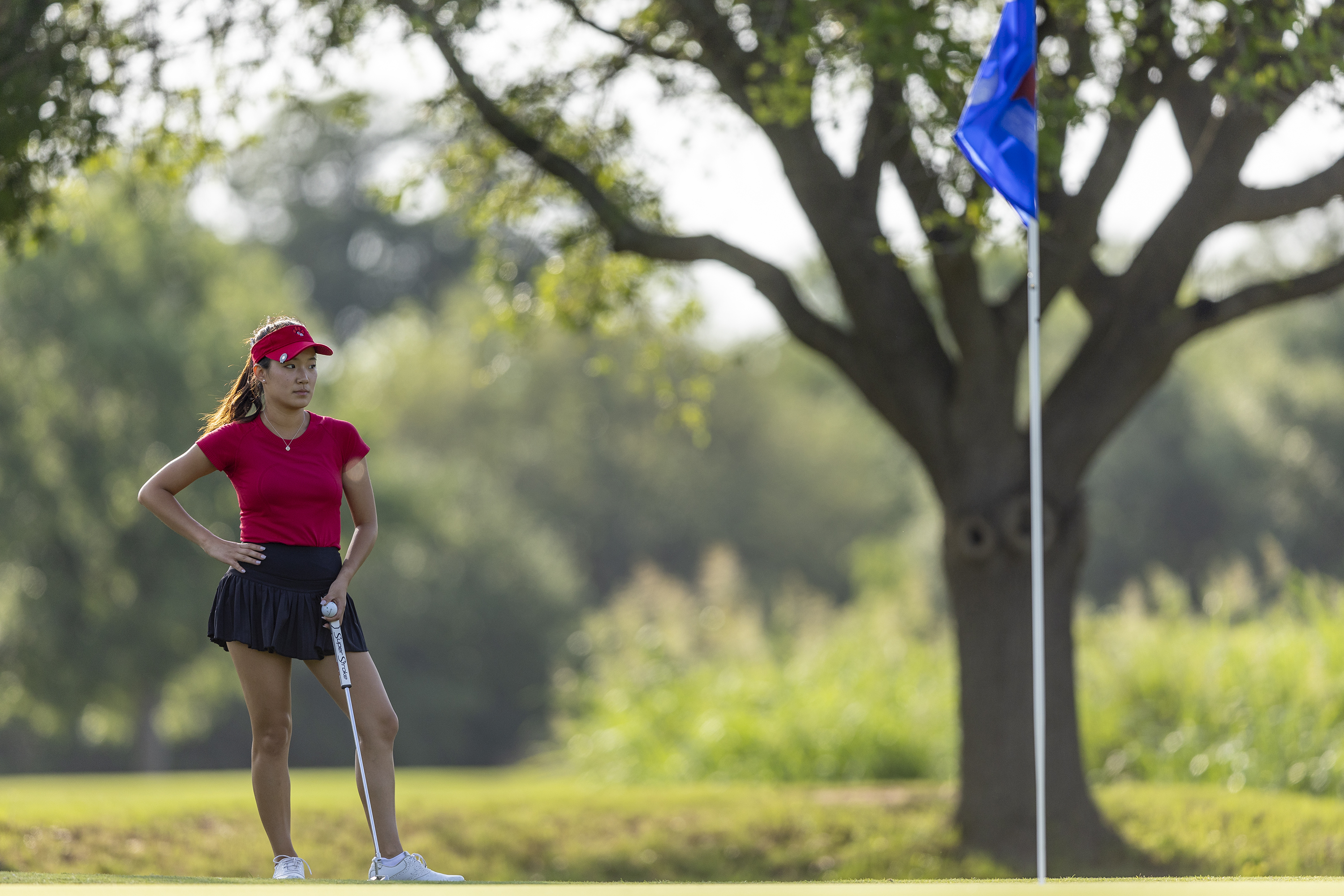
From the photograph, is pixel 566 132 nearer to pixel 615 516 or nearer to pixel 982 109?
pixel 982 109

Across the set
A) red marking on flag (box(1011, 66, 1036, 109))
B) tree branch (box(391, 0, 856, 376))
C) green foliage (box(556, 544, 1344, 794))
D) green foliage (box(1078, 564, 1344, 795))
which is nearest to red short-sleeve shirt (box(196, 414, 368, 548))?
red marking on flag (box(1011, 66, 1036, 109))

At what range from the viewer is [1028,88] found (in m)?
6.43

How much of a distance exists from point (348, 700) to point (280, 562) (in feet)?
1.85

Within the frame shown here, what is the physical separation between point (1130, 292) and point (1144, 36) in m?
1.53

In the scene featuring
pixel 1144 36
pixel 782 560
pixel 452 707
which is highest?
pixel 1144 36

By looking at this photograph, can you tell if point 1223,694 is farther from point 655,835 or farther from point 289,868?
point 289,868

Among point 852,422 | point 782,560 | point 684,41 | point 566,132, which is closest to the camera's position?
point 684,41

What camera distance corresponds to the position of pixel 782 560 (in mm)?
44969

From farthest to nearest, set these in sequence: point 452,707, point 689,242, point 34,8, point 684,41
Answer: point 452,707
point 684,41
point 689,242
point 34,8

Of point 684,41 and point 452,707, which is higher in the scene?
point 684,41

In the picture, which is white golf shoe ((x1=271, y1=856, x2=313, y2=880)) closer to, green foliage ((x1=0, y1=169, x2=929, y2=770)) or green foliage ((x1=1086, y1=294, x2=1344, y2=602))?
green foliage ((x1=0, y1=169, x2=929, y2=770))

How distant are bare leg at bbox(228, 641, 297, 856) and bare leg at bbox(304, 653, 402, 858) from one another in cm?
16

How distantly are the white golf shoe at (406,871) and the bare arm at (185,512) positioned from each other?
3.83 feet

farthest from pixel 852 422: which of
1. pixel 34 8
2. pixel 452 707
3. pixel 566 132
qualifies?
pixel 34 8
